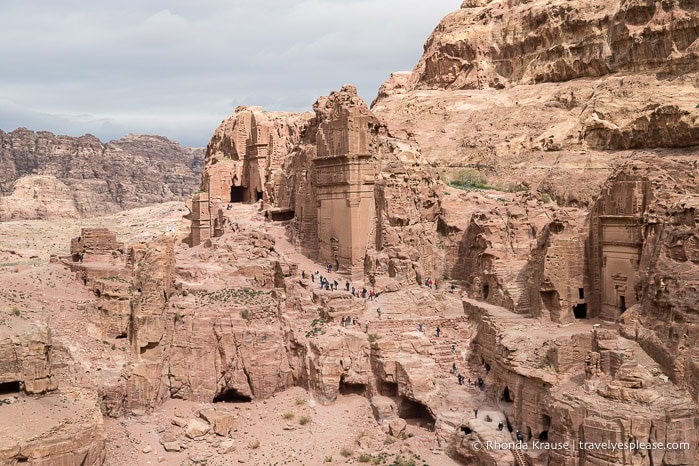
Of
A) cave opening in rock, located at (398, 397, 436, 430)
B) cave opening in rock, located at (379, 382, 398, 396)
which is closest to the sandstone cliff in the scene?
cave opening in rock, located at (379, 382, 398, 396)

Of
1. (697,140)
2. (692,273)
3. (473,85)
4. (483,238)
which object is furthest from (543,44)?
(692,273)

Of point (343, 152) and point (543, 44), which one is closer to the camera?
point (343, 152)

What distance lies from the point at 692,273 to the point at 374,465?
13382 mm

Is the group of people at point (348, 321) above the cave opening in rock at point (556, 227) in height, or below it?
below

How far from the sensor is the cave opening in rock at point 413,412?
2897cm

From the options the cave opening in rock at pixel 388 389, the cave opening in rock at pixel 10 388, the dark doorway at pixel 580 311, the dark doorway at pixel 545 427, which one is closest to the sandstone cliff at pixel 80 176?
the cave opening in rock at pixel 10 388

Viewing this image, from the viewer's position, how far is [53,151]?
82250mm

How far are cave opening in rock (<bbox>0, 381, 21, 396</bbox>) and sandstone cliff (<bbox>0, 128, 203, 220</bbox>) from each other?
49172 mm

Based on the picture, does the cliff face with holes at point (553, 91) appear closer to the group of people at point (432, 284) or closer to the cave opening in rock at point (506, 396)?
the group of people at point (432, 284)

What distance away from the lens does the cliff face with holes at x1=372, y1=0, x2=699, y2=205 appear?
46.6 meters

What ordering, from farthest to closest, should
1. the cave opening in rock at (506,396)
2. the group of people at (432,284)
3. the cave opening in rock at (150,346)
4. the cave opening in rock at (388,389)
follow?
the group of people at (432,284)
the cave opening in rock at (388,389)
the cave opening in rock at (150,346)
the cave opening in rock at (506,396)

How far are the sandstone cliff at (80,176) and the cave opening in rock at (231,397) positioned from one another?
153 ft

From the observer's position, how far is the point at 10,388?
24.3 m

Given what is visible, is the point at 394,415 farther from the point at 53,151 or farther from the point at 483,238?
the point at 53,151
